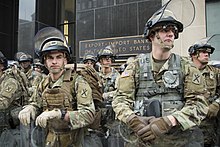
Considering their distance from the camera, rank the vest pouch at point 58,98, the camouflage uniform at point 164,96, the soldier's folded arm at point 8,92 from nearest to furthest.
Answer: the camouflage uniform at point 164,96 → the vest pouch at point 58,98 → the soldier's folded arm at point 8,92

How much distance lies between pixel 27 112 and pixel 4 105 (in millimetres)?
1204

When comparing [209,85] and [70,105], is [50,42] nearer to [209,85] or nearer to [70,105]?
[70,105]

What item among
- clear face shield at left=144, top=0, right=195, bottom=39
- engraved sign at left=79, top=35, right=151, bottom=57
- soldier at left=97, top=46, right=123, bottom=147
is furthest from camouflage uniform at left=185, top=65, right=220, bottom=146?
engraved sign at left=79, top=35, right=151, bottom=57

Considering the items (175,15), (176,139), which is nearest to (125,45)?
(175,15)

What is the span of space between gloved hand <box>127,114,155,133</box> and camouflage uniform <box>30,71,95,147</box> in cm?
65

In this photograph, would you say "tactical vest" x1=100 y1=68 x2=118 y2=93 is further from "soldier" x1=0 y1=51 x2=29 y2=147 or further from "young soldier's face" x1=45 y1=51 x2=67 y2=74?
"young soldier's face" x1=45 y1=51 x2=67 y2=74

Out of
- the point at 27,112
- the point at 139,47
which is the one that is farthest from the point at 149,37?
the point at 139,47

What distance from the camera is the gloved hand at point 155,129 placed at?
2822 mm

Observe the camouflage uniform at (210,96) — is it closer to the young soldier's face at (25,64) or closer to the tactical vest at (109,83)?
the tactical vest at (109,83)

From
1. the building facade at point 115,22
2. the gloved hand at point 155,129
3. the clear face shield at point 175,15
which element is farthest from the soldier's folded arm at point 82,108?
the building facade at point 115,22

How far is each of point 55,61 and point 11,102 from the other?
5.35ft

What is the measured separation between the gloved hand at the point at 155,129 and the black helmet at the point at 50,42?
56.6 inches

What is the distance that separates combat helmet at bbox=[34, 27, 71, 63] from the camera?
3.73 m

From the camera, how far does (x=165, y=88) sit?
3213 millimetres
